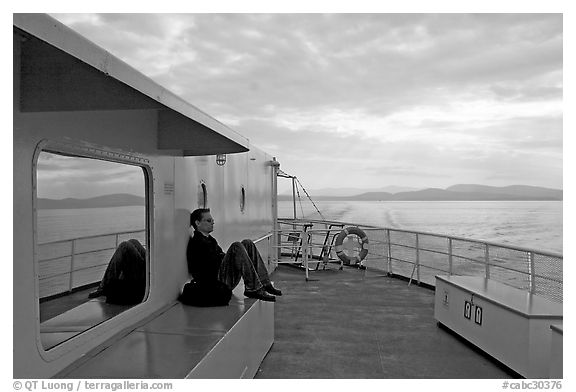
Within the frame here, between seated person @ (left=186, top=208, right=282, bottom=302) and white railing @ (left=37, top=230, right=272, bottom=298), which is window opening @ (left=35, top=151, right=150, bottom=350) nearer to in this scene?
white railing @ (left=37, top=230, right=272, bottom=298)

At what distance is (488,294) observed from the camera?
156 inches

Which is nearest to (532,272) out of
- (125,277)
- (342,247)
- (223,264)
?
(223,264)

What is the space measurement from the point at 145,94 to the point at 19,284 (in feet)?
3.05

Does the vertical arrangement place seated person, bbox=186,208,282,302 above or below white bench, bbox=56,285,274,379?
above

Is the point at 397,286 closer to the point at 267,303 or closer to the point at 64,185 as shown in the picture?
the point at 267,303

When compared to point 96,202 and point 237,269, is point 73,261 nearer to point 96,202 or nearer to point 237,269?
point 96,202

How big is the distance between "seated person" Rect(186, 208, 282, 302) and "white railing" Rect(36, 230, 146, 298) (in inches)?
38.0

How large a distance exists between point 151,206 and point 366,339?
2304 millimetres

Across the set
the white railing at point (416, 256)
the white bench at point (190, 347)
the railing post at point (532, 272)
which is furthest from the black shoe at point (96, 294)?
the railing post at point (532, 272)

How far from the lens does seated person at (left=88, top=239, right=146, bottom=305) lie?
2820 mm

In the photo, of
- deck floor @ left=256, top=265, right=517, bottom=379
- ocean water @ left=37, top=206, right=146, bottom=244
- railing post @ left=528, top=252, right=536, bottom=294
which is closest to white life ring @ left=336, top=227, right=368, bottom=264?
deck floor @ left=256, top=265, right=517, bottom=379

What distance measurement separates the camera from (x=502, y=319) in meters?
3.58

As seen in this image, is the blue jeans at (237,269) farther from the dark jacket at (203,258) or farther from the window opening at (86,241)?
the window opening at (86,241)

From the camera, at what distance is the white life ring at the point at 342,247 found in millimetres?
8227
